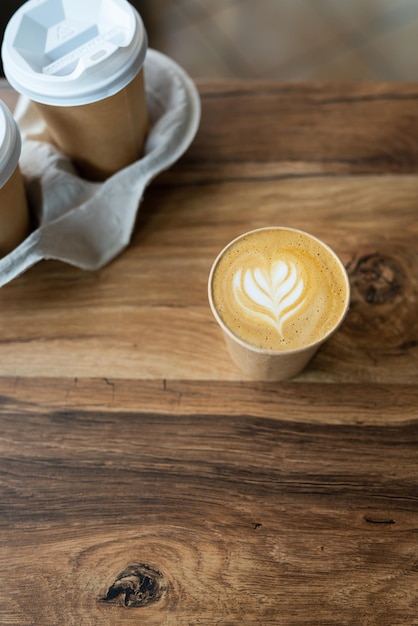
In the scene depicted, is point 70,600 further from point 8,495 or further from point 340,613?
point 340,613

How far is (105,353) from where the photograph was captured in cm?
72

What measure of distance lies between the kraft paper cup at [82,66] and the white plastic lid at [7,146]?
0.12 feet

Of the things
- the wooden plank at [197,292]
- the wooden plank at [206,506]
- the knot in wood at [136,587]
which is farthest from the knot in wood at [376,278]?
the knot in wood at [136,587]

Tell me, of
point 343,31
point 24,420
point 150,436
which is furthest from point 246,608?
point 343,31

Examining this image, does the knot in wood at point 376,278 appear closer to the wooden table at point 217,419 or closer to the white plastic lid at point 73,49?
the wooden table at point 217,419

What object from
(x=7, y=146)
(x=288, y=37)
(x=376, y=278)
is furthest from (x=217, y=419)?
(x=288, y=37)

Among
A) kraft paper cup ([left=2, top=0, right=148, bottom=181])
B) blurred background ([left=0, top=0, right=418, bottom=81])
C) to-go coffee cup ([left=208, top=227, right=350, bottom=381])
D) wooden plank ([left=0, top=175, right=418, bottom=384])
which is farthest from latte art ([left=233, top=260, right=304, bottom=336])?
blurred background ([left=0, top=0, right=418, bottom=81])

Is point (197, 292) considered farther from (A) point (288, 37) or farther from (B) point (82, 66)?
(A) point (288, 37)

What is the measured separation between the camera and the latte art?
0.61 meters

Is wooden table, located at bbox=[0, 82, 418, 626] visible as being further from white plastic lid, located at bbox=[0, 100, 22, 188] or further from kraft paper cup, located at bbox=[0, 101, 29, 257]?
white plastic lid, located at bbox=[0, 100, 22, 188]

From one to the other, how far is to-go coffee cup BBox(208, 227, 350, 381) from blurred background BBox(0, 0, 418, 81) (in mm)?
1157

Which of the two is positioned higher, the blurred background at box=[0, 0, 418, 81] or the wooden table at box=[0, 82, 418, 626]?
the wooden table at box=[0, 82, 418, 626]

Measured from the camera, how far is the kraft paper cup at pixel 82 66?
0.64 metres

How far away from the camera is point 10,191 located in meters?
0.68
